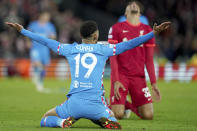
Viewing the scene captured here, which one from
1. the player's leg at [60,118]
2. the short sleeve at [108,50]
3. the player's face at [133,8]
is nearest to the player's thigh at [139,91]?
the player's face at [133,8]

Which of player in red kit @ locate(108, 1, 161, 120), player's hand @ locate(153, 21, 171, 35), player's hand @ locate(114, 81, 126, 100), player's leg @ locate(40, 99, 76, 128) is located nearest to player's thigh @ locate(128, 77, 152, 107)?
player in red kit @ locate(108, 1, 161, 120)

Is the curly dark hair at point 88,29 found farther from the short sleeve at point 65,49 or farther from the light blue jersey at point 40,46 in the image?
the light blue jersey at point 40,46

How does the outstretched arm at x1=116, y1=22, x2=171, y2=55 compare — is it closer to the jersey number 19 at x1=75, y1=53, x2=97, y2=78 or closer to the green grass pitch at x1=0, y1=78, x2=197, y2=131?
the jersey number 19 at x1=75, y1=53, x2=97, y2=78

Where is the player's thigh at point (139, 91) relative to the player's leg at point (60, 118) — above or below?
above

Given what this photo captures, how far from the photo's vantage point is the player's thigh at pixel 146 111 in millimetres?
10438

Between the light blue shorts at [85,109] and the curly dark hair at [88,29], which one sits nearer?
the light blue shorts at [85,109]

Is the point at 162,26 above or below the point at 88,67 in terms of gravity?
above

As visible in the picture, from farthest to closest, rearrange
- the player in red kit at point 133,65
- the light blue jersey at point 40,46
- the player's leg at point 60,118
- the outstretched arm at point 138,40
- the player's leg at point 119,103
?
the light blue jersey at point 40,46, the player in red kit at point 133,65, the player's leg at point 119,103, the player's leg at point 60,118, the outstretched arm at point 138,40

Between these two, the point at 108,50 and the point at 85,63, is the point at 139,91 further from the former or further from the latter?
the point at 85,63

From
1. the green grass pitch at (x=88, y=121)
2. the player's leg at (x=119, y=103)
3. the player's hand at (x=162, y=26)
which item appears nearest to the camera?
Answer: the player's hand at (x=162, y=26)

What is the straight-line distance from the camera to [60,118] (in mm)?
8141

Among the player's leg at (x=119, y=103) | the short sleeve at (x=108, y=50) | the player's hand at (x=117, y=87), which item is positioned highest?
the short sleeve at (x=108, y=50)

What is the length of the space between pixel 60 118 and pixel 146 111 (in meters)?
2.87

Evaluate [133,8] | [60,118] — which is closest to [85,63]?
[60,118]
